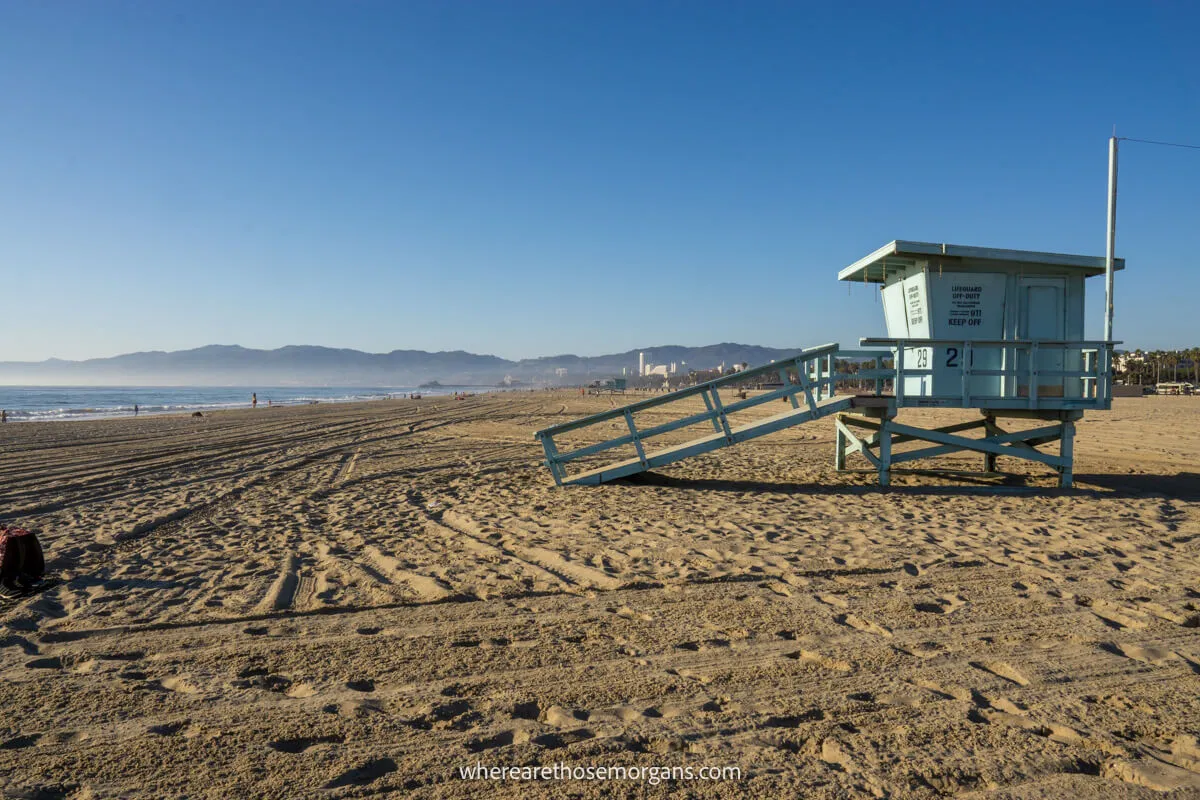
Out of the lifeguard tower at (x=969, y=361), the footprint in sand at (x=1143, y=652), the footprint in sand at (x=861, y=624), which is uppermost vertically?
the lifeguard tower at (x=969, y=361)

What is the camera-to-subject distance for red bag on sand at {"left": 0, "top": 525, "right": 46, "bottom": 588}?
16.4 ft

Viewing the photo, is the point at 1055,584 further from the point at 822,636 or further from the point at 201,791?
the point at 201,791

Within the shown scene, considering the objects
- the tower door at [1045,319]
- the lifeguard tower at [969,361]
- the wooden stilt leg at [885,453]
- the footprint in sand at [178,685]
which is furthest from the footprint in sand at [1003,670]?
the tower door at [1045,319]

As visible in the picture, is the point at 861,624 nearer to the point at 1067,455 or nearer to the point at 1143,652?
the point at 1143,652

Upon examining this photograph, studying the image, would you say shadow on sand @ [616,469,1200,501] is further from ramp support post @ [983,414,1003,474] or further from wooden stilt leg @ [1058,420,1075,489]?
ramp support post @ [983,414,1003,474]

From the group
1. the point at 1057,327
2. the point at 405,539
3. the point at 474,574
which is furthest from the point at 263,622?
the point at 1057,327

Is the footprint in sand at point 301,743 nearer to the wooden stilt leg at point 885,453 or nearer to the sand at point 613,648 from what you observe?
the sand at point 613,648

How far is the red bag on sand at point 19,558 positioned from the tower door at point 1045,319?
1175 cm

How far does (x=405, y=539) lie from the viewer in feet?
22.5

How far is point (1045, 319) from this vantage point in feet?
32.1

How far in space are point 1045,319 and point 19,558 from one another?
40.8ft

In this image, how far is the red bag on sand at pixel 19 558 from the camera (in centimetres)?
501

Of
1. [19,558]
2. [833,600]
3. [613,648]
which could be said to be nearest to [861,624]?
[833,600]

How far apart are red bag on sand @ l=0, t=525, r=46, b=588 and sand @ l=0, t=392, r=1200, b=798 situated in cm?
35
